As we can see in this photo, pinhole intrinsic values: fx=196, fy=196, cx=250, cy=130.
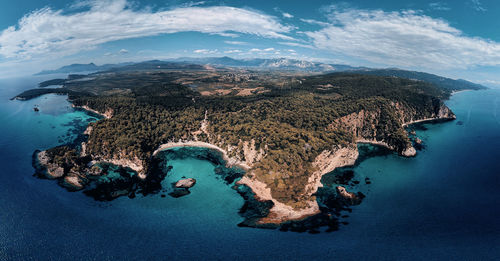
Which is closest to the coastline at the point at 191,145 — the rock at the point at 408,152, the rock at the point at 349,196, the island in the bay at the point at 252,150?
the island in the bay at the point at 252,150

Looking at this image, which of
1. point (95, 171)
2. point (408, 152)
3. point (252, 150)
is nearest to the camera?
point (95, 171)

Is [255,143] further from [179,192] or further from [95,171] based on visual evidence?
[95,171]

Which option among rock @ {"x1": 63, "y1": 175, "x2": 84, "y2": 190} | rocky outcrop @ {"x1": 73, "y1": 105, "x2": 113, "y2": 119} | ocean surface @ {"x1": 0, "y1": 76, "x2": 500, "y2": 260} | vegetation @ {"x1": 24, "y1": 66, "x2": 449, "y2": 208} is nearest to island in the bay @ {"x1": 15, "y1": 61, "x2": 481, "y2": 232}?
rock @ {"x1": 63, "y1": 175, "x2": 84, "y2": 190}

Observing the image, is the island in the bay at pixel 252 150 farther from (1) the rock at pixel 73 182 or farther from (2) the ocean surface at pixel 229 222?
(2) the ocean surface at pixel 229 222

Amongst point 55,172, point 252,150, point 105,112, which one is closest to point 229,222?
point 252,150

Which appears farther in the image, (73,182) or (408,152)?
(408,152)

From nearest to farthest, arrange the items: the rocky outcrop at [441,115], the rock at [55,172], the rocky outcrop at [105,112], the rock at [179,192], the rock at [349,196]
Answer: the rock at [349,196] → the rock at [179,192] → the rock at [55,172] → the rocky outcrop at [105,112] → the rocky outcrop at [441,115]

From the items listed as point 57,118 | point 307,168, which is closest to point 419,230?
point 307,168

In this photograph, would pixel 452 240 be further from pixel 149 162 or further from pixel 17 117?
pixel 17 117
